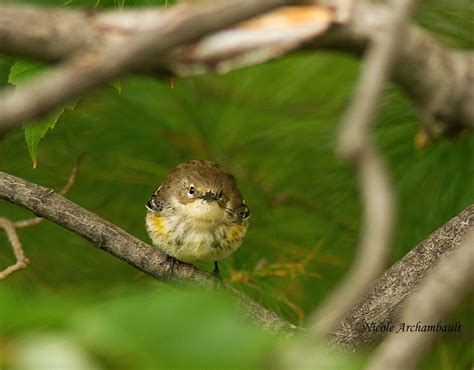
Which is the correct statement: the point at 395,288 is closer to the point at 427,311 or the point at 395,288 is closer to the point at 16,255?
the point at 16,255

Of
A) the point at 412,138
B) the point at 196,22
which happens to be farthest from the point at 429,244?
the point at 196,22

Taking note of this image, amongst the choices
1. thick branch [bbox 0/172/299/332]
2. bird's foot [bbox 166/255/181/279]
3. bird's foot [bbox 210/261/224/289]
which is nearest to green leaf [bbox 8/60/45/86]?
thick branch [bbox 0/172/299/332]

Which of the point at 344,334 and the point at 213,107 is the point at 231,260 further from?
the point at 344,334

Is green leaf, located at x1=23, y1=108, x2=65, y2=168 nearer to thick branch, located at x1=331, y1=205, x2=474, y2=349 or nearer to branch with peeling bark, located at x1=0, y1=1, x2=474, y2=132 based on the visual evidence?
thick branch, located at x1=331, y1=205, x2=474, y2=349

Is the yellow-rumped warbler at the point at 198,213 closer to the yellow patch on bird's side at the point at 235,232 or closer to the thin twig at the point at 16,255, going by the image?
the yellow patch on bird's side at the point at 235,232

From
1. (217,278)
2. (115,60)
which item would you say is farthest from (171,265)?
(115,60)
